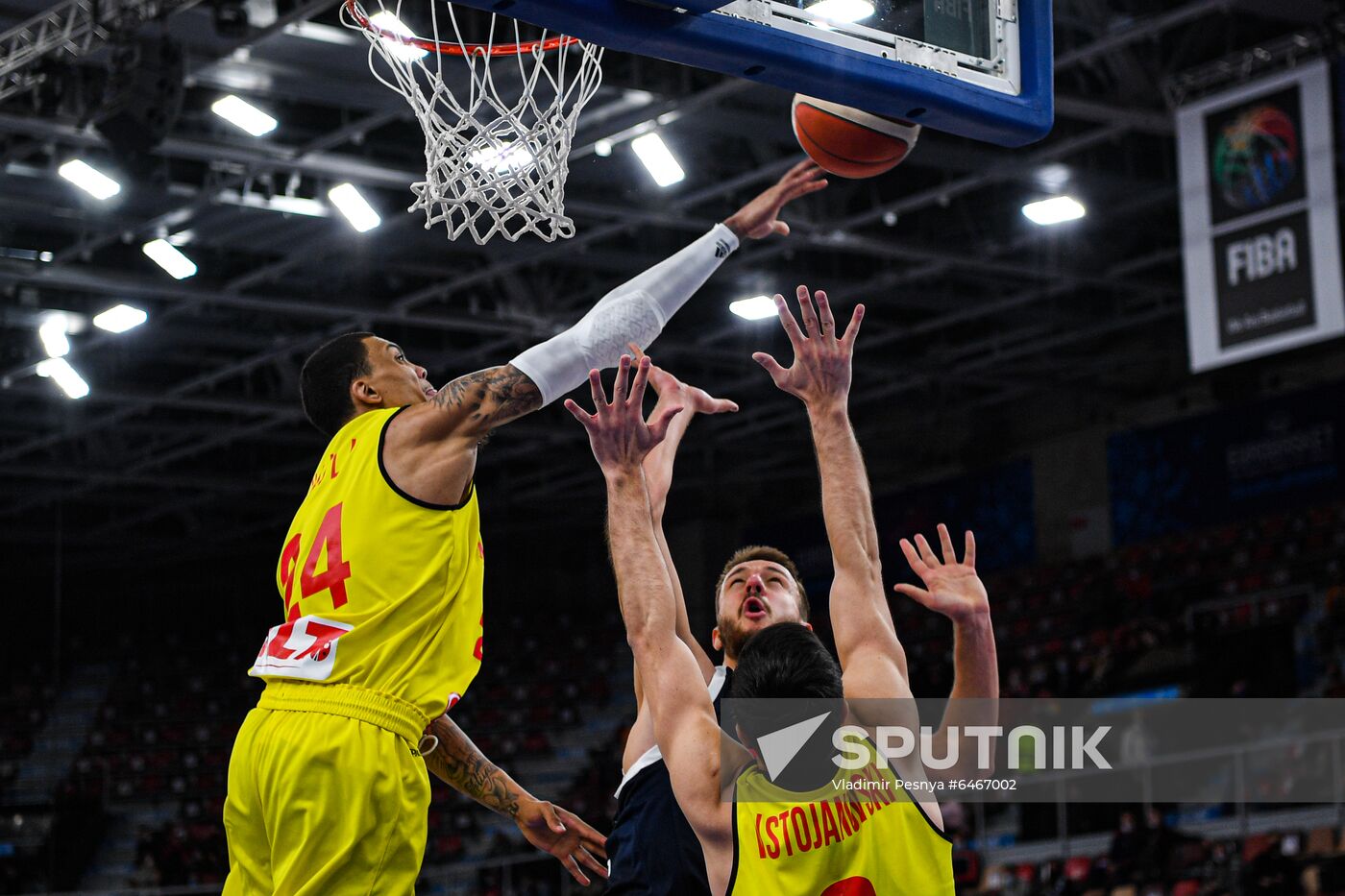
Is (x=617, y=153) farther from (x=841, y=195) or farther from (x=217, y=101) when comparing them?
(x=217, y=101)

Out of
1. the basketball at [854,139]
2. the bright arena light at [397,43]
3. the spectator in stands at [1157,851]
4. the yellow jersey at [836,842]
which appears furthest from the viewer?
the spectator in stands at [1157,851]

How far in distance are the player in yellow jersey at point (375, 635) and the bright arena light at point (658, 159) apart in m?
10.1

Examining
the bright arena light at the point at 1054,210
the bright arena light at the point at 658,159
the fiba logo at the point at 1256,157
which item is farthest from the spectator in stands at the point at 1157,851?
the bright arena light at the point at 658,159

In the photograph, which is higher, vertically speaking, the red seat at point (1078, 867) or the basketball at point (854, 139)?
the basketball at point (854, 139)

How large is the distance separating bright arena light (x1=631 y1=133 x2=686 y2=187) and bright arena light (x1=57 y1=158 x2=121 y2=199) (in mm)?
4508

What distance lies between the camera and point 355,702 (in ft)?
11.9

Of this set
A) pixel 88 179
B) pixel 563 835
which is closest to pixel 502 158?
pixel 563 835

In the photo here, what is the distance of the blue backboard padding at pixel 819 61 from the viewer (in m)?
4.02

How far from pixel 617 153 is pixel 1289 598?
8.90 meters

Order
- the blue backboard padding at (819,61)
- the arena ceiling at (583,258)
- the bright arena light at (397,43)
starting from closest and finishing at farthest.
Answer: the blue backboard padding at (819,61) → the bright arena light at (397,43) → the arena ceiling at (583,258)

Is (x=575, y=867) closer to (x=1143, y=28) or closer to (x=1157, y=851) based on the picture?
(x=1157, y=851)

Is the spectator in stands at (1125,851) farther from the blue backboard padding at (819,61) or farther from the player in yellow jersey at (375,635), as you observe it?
the player in yellow jersey at (375,635)

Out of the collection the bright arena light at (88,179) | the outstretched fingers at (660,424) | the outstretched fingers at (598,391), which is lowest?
the outstretched fingers at (660,424)

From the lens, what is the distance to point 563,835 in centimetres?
416
